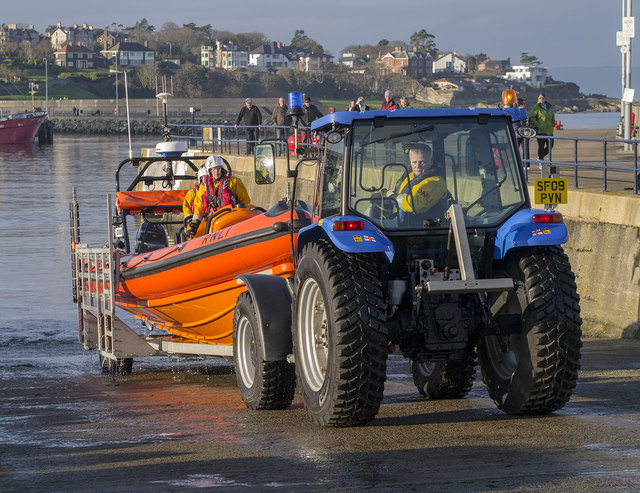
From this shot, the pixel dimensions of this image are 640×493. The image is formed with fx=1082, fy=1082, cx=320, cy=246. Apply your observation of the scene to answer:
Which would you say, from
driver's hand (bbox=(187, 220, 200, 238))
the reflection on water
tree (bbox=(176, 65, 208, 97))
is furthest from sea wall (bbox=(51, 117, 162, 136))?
driver's hand (bbox=(187, 220, 200, 238))

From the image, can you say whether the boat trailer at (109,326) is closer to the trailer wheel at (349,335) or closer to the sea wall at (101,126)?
the trailer wheel at (349,335)

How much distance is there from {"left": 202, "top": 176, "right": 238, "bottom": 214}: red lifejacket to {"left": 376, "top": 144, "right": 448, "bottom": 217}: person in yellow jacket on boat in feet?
16.1

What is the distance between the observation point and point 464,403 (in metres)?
8.20

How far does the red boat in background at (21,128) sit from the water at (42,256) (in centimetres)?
3229

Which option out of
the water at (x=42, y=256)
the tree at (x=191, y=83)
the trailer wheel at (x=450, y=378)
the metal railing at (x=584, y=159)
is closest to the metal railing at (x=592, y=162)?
the metal railing at (x=584, y=159)

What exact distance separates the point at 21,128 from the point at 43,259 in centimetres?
7446

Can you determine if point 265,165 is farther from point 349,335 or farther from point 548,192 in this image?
point 548,192

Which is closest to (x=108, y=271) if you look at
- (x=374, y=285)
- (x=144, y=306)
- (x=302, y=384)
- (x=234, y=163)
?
(x=144, y=306)

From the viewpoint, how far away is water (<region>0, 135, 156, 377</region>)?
15727mm

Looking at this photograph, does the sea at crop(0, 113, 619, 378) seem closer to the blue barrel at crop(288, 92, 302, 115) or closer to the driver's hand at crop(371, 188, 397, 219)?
the blue barrel at crop(288, 92, 302, 115)

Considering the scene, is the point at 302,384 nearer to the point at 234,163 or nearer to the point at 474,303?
the point at 474,303

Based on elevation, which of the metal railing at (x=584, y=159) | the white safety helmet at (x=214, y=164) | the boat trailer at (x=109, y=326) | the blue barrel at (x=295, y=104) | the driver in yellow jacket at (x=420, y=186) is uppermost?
the blue barrel at (x=295, y=104)

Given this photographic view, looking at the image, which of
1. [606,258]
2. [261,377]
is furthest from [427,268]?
[606,258]

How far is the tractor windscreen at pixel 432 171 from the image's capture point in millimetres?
7176
